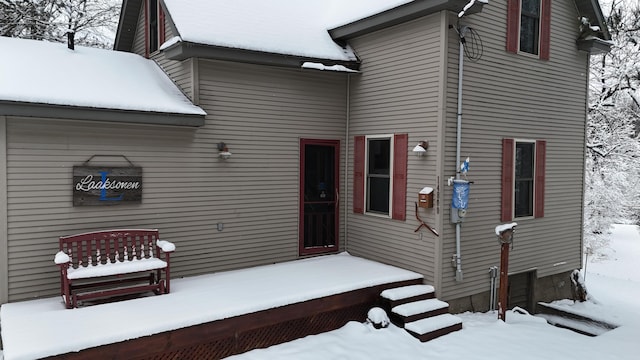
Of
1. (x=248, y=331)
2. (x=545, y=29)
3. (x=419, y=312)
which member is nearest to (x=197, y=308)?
(x=248, y=331)

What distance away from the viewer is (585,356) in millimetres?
5355

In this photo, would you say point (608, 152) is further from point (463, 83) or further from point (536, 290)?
point (463, 83)

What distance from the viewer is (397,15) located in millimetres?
6754

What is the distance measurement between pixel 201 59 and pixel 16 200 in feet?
10.0

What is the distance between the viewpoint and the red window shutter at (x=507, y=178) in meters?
7.19

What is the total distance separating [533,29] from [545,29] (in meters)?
0.21

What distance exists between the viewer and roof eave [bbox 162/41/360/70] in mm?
6429

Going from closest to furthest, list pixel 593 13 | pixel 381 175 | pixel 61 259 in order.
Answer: pixel 61 259 < pixel 381 175 < pixel 593 13

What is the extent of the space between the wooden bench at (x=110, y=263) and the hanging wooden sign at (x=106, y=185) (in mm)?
516

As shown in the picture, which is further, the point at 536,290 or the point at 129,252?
the point at 536,290

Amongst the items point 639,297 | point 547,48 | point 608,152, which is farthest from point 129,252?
point 608,152

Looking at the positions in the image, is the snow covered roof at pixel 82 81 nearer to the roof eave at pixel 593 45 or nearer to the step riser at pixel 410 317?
the step riser at pixel 410 317

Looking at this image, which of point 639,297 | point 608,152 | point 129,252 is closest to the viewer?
point 129,252

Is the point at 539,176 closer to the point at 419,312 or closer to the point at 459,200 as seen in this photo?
the point at 459,200
